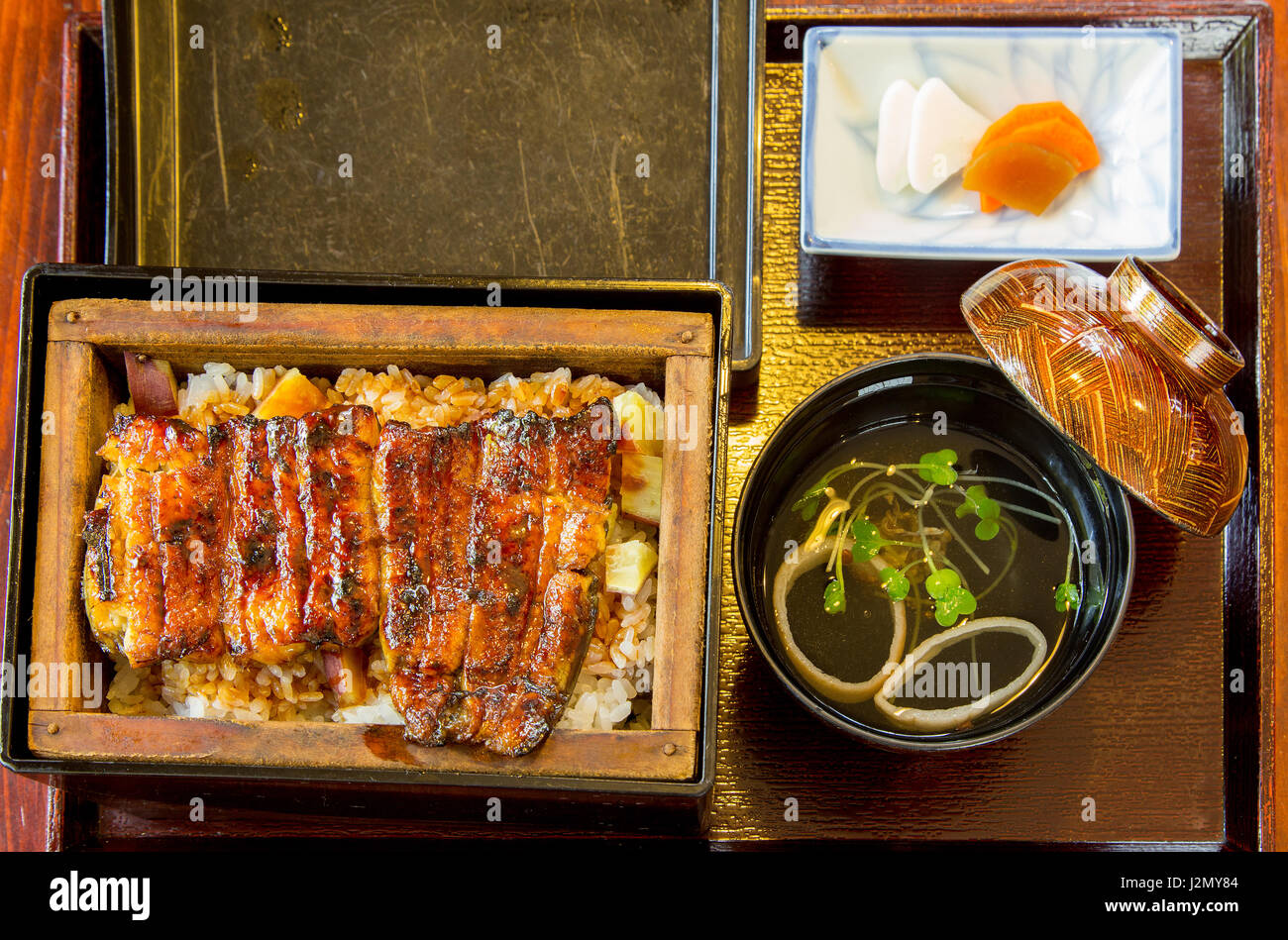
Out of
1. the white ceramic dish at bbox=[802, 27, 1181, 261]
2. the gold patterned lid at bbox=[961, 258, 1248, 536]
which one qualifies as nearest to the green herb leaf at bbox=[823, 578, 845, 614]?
the gold patterned lid at bbox=[961, 258, 1248, 536]

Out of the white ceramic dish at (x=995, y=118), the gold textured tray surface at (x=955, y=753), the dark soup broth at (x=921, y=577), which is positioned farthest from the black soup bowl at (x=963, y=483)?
the white ceramic dish at (x=995, y=118)

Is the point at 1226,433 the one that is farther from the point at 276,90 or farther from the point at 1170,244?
the point at 276,90

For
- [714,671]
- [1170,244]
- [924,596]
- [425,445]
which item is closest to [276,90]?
[425,445]

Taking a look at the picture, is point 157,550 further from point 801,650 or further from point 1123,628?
point 1123,628

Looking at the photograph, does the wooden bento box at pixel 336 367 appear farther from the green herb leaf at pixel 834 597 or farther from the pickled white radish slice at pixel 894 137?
the pickled white radish slice at pixel 894 137

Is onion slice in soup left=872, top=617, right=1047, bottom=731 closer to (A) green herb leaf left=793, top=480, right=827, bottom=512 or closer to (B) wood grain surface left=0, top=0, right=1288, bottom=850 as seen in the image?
(B) wood grain surface left=0, top=0, right=1288, bottom=850

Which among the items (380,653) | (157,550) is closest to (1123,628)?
(380,653)
